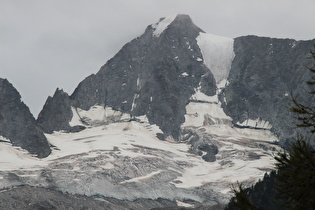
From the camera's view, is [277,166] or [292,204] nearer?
[292,204]

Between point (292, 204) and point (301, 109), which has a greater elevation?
point (301, 109)

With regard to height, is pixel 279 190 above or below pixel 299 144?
below

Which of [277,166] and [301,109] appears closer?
[301,109]

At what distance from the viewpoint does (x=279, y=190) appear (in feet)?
108

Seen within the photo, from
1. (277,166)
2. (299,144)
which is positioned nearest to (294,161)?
(299,144)

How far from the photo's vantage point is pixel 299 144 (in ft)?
103

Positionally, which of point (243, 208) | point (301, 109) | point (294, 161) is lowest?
point (243, 208)

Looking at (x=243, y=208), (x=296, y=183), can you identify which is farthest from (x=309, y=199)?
(x=243, y=208)

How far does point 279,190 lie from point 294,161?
2008 mm

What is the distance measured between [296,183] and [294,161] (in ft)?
3.43

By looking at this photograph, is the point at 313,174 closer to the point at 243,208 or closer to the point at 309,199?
the point at 309,199

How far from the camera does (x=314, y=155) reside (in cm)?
3195

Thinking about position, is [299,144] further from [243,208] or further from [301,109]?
[243,208]

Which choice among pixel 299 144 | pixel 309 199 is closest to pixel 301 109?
pixel 299 144
